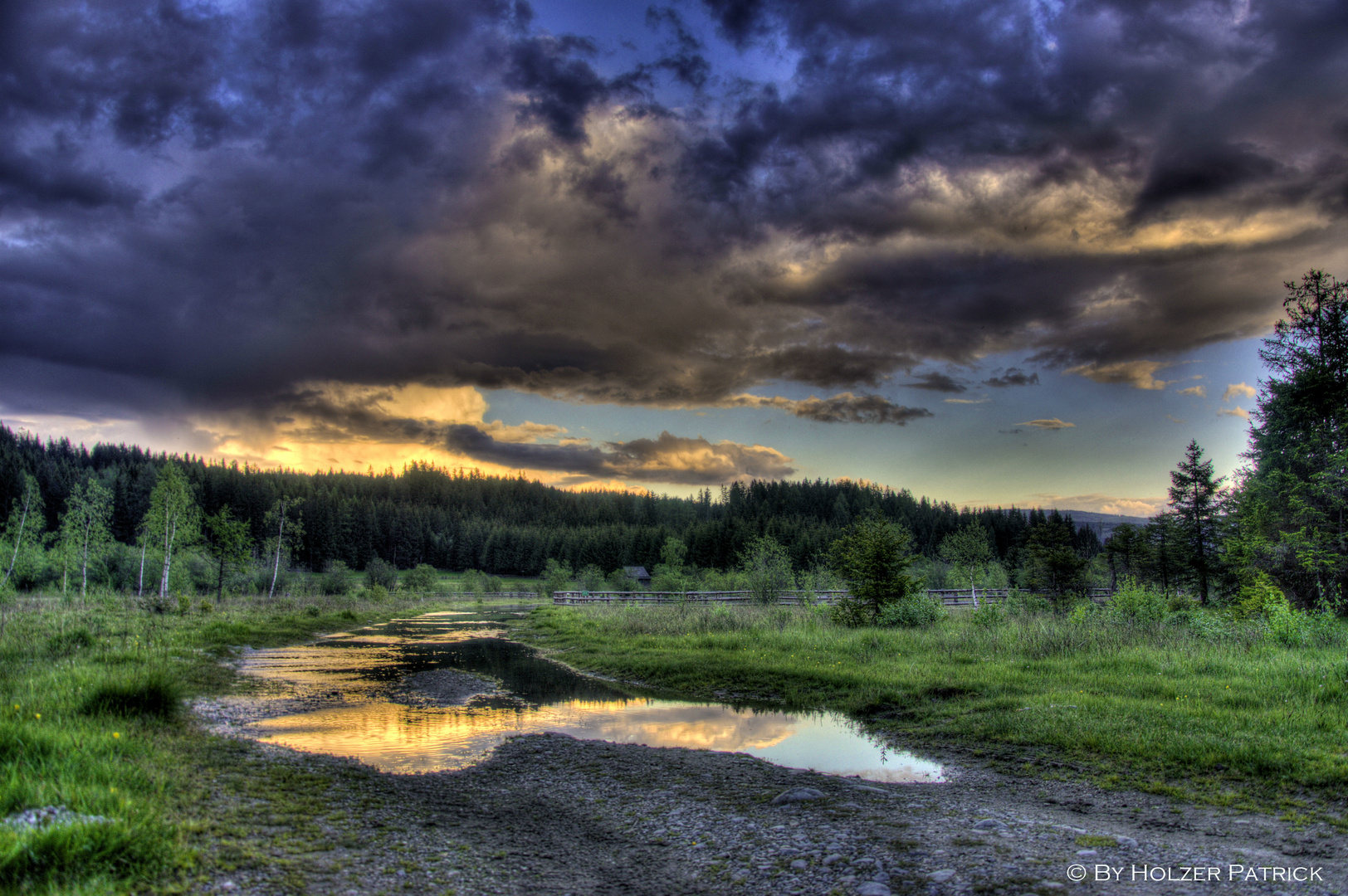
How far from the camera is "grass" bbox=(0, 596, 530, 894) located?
4.84 m

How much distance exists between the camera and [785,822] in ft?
25.9

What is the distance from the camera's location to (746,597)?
5175 cm

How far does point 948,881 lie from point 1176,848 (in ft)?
9.71

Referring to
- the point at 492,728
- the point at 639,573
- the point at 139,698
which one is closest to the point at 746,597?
the point at 492,728

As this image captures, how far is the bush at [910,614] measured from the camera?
90.7ft

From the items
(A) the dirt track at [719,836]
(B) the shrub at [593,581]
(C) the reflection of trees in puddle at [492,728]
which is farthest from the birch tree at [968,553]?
(A) the dirt track at [719,836]

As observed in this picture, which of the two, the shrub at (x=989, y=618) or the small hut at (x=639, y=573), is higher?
the shrub at (x=989, y=618)

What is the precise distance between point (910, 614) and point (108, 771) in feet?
88.7

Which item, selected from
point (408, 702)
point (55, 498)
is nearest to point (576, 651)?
point (408, 702)

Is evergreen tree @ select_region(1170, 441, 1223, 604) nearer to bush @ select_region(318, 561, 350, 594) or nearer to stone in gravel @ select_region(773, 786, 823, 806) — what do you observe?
stone in gravel @ select_region(773, 786, 823, 806)

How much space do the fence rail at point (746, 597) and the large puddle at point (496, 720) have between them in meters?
25.2

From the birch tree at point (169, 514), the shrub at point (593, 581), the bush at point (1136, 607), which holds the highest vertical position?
the birch tree at point (169, 514)

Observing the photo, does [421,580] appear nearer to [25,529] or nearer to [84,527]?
[25,529]

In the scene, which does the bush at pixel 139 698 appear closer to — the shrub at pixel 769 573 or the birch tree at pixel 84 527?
the shrub at pixel 769 573
